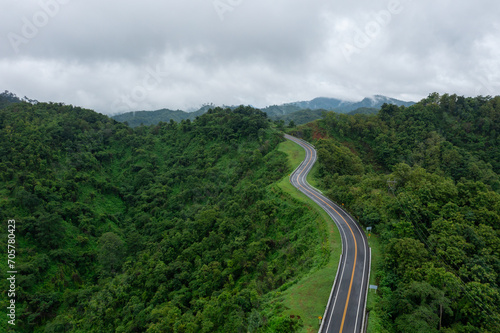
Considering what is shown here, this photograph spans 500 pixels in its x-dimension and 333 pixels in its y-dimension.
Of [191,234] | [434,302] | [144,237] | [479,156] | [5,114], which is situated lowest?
[144,237]

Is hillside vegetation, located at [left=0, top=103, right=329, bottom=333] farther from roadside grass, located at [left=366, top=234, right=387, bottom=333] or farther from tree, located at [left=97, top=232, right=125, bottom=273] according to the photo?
roadside grass, located at [left=366, top=234, right=387, bottom=333]

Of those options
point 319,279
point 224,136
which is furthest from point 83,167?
point 319,279

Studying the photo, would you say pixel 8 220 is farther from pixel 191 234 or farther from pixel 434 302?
pixel 434 302

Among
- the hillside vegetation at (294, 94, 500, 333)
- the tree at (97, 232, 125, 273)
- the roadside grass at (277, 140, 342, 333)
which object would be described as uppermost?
the hillside vegetation at (294, 94, 500, 333)

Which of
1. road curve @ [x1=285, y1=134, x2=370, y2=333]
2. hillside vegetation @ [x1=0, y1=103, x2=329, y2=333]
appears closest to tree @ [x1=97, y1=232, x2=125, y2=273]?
hillside vegetation @ [x1=0, y1=103, x2=329, y2=333]

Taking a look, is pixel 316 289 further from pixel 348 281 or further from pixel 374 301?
pixel 374 301

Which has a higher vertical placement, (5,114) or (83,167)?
(5,114)

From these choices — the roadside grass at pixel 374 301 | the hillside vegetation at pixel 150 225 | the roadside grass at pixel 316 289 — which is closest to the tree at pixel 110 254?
the hillside vegetation at pixel 150 225
